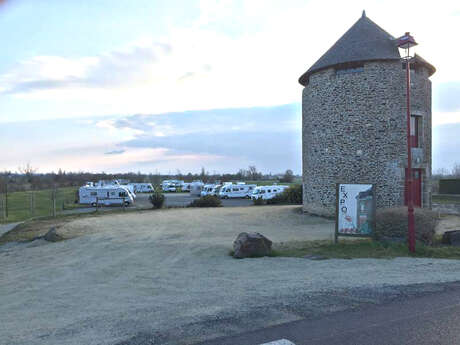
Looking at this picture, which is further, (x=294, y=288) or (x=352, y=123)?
(x=352, y=123)

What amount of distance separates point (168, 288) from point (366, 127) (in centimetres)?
1430

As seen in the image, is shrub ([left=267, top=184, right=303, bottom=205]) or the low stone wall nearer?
the low stone wall

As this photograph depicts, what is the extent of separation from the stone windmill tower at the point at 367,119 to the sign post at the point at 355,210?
24.4 ft

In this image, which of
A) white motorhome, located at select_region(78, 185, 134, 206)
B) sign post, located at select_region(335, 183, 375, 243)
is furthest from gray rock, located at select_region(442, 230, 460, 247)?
white motorhome, located at select_region(78, 185, 134, 206)

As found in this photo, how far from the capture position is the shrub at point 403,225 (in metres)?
11.0

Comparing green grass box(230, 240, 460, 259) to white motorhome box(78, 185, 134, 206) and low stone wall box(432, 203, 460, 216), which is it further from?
white motorhome box(78, 185, 134, 206)

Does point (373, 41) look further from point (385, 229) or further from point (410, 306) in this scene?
point (410, 306)

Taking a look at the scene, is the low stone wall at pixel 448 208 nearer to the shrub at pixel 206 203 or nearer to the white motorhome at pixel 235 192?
the shrub at pixel 206 203

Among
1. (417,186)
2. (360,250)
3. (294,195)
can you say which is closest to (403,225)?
(360,250)

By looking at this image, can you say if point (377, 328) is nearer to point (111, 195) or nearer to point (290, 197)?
point (290, 197)

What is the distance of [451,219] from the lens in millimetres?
19359

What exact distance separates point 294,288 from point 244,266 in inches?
89.8

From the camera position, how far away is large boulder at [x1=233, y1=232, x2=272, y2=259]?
9.96 meters

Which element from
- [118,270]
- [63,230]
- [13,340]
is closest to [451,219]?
[118,270]
